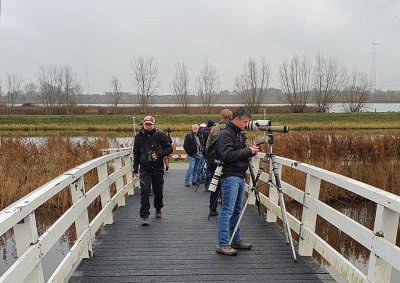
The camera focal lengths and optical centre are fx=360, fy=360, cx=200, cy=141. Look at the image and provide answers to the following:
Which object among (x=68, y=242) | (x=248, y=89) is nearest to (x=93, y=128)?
(x=248, y=89)

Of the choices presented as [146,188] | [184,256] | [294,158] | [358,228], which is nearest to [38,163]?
[146,188]

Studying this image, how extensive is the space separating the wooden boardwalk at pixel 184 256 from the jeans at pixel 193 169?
3083 mm

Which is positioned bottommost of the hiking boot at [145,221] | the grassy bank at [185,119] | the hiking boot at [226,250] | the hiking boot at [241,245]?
the grassy bank at [185,119]

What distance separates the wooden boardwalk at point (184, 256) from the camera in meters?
4.08

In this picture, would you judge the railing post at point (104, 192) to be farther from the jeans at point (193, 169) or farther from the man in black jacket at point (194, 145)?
the jeans at point (193, 169)

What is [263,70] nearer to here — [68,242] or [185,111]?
[185,111]

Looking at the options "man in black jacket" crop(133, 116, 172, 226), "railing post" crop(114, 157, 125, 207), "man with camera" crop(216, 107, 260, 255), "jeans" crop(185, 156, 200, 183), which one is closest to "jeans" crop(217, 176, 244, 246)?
"man with camera" crop(216, 107, 260, 255)

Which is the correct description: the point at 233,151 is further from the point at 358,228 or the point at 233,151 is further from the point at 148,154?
the point at 148,154

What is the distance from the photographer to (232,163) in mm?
4539

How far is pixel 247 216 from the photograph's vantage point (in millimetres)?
6750

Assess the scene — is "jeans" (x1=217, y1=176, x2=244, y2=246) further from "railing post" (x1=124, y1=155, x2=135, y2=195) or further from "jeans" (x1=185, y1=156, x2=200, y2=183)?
"jeans" (x1=185, y1=156, x2=200, y2=183)

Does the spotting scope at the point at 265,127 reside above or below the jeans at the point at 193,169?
above

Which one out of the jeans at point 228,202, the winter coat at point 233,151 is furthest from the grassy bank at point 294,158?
the winter coat at point 233,151

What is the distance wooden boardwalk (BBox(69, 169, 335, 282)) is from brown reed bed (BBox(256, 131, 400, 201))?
4216 mm
